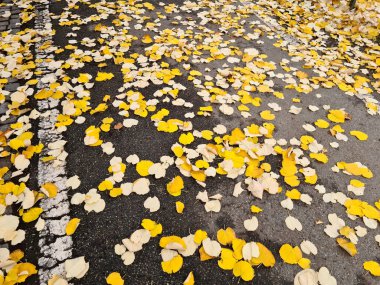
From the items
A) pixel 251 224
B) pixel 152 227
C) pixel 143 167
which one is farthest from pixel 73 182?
pixel 251 224

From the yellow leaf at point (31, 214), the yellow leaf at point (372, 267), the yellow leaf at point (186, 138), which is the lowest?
the yellow leaf at point (31, 214)

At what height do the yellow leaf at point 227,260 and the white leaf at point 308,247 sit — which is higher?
the yellow leaf at point 227,260

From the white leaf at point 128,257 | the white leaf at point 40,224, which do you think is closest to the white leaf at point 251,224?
the white leaf at point 128,257

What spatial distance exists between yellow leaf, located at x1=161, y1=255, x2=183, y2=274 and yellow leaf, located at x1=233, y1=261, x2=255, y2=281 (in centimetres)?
40

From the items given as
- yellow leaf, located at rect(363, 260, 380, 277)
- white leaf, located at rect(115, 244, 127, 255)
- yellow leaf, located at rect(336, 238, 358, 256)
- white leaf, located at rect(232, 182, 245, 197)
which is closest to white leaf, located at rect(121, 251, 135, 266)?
white leaf, located at rect(115, 244, 127, 255)

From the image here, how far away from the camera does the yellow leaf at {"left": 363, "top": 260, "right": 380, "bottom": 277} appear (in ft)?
6.59

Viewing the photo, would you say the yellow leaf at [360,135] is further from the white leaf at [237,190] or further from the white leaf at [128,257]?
the white leaf at [128,257]

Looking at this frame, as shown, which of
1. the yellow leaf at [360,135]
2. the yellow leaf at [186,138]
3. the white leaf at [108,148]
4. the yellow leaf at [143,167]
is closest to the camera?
the yellow leaf at [143,167]

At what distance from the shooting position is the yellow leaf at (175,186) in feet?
7.80

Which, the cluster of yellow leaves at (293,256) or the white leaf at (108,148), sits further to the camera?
the white leaf at (108,148)

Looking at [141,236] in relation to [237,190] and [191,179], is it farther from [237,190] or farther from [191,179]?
[237,190]

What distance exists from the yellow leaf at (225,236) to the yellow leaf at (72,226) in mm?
1131

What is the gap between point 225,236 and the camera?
6.95 feet

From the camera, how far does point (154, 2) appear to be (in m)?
5.57
